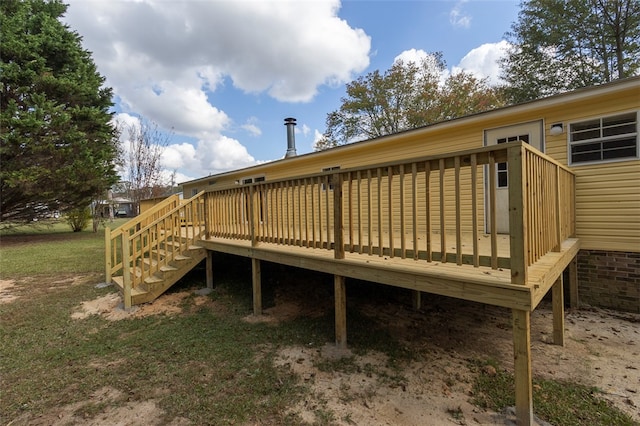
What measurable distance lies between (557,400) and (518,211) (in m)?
1.72

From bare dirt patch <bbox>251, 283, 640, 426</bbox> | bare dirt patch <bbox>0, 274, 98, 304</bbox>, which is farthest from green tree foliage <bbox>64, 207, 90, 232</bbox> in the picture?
bare dirt patch <bbox>251, 283, 640, 426</bbox>

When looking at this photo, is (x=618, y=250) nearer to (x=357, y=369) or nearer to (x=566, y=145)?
(x=566, y=145)

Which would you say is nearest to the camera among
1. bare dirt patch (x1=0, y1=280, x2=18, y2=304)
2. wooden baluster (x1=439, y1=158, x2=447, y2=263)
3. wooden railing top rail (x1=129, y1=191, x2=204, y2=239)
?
wooden baluster (x1=439, y1=158, x2=447, y2=263)

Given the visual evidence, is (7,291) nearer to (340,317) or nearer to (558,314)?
(340,317)

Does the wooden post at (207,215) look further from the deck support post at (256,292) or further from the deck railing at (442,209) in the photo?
the deck support post at (256,292)

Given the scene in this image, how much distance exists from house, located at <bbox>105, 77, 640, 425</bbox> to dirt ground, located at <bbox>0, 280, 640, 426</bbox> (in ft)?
1.15

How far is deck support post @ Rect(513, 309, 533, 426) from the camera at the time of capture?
226cm

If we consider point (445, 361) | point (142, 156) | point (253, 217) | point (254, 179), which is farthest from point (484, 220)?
point (142, 156)

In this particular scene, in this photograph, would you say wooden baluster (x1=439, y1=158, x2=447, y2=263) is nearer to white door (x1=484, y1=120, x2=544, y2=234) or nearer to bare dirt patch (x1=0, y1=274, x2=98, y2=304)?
white door (x1=484, y1=120, x2=544, y2=234)

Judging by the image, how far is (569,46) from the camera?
14.7 m

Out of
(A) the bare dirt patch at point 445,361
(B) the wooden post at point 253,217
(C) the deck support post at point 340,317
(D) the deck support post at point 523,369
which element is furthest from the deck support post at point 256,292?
(D) the deck support post at point 523,369

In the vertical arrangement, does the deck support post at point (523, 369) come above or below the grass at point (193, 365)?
above

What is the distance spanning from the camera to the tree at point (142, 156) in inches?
787

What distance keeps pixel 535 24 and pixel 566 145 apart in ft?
47.9
